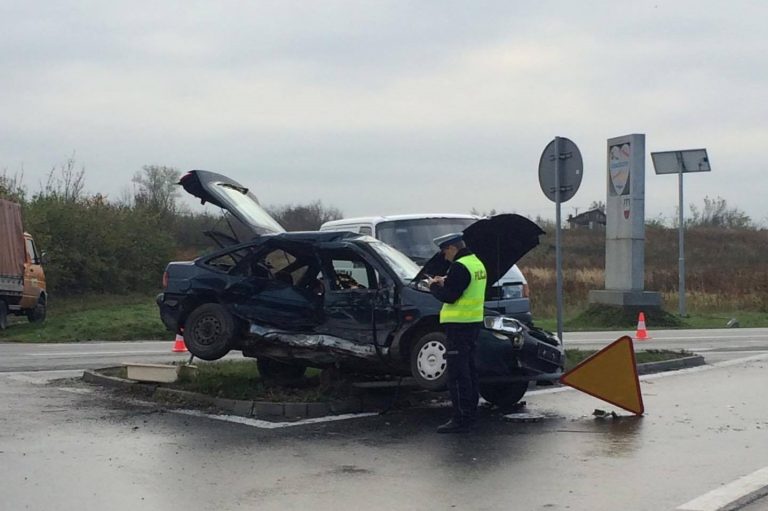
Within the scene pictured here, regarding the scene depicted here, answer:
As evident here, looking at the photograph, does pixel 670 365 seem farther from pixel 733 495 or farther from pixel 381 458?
pixel 733 495

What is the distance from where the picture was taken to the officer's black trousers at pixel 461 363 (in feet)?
30.6

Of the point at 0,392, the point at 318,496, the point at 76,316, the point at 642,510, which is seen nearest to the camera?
the point at 642,510

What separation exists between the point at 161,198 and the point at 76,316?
19245 mm

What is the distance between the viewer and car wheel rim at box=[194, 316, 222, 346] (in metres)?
11.3

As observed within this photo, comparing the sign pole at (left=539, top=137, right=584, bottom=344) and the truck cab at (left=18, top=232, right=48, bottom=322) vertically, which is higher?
the sign pole at (left=539, top=137, right=584, bottom=344)

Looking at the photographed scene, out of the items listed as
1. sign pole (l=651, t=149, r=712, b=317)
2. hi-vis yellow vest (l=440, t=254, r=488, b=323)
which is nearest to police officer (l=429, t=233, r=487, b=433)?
hi-vis yellow vest (l=440, t=254, r=488, b=323)

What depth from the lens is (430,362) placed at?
10.2 metres

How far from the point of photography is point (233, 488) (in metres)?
7.09

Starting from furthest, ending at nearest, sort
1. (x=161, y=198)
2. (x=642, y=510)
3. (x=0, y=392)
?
(x=161, y=198) < (x=0, y=392) < (x=642, y=510)

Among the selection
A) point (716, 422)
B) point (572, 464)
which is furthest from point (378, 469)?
point (716, 422)

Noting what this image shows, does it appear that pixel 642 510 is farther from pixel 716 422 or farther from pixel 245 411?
pixel 245 411

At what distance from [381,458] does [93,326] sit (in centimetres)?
1723

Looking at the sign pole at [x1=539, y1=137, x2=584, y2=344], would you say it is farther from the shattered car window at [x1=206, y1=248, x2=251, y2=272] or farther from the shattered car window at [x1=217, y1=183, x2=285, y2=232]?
the shattered car window at [x1=206, y1=248, x2=251, y2=272]

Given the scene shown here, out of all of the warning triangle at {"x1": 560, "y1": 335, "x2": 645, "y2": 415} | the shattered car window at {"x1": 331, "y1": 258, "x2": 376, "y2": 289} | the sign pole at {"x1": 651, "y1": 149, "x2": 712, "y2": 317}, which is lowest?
the warning triangle at {"x1": 560, "y1": 335, "x2": 645, "y2": 415}
